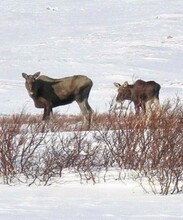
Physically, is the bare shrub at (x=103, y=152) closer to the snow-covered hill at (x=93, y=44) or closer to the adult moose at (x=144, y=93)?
the adult moose at (x=144, y=93)

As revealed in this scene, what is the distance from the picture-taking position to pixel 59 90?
20266 mm

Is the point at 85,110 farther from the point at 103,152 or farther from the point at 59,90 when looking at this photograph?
the point at 103,152

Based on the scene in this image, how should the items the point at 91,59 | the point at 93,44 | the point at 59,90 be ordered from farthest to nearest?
the point at 93,44 < the point at 91,59 < the point at 59,90

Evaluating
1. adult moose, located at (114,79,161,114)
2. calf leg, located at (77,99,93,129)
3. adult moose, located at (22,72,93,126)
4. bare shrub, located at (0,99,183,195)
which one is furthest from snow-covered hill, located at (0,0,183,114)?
bare shrub, located at (0,99,183,195)

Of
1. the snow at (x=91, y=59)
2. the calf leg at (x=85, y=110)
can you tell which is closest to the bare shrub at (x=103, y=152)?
the snow at (x=91, y=59)

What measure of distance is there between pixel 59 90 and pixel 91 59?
24.4 metres

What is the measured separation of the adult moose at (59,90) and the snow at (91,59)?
1187mm

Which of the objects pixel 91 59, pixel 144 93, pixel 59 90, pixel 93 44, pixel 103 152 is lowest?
pixel 93 44

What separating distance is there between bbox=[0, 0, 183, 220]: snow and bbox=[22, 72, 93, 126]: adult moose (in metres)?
1.19

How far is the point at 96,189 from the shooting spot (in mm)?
10328

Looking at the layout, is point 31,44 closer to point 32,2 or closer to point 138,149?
point 32,2

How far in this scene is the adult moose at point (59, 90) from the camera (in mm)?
20062

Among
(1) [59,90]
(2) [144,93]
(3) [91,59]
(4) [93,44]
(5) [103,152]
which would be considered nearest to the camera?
(5) [103,152]

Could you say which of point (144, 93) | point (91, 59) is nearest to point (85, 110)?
point (144, 93)
